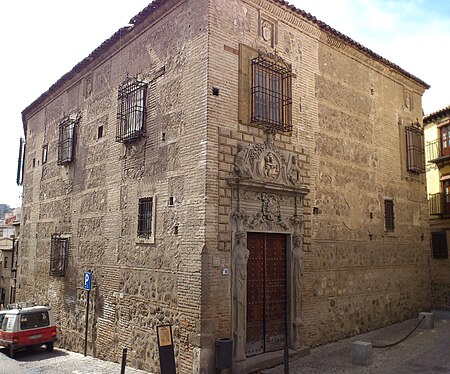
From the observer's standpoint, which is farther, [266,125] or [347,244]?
[347,244]

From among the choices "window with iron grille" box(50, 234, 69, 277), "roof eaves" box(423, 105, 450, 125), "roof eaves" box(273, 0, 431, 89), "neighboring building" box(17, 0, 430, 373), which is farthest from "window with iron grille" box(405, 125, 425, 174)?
"window with iron grille" box(50, 234, 69, 277)

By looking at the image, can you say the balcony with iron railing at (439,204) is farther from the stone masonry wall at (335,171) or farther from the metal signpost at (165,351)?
the metal signpost at (165,351)

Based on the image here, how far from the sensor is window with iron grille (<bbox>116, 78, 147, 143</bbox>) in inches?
425

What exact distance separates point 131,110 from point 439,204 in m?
14.0

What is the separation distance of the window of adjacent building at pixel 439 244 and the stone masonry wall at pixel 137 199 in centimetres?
1341

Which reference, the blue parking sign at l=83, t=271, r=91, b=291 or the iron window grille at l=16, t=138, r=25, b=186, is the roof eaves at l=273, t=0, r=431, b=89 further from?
the iron window grille at l=16, t=138, r=25, b=186

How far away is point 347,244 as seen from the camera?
1186 centimetres

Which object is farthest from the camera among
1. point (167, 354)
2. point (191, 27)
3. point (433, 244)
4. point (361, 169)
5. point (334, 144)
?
point (433, 244)

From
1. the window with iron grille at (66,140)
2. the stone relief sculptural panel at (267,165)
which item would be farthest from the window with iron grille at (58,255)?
the stone relief sculptural panel at (267,165)

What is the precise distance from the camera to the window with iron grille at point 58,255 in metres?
14.0

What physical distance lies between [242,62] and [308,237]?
4.54m

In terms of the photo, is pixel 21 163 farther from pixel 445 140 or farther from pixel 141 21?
pixel 445 140

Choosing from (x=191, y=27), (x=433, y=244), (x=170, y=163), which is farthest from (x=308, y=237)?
(x=433, y=244)

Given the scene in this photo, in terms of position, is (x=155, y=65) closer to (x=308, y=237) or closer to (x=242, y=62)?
(x=242, y=62)
